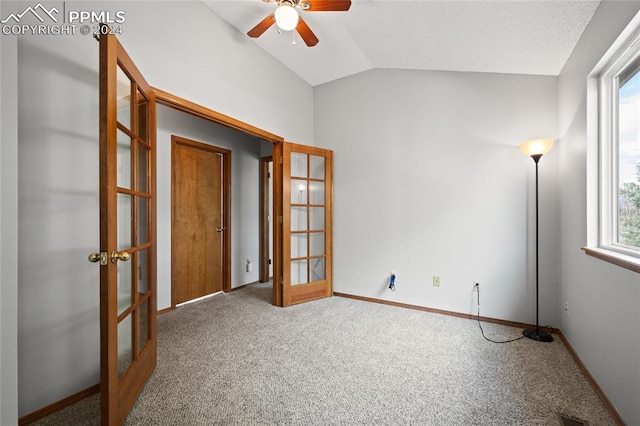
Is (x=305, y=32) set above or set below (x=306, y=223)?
above

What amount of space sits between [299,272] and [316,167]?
1.33 meters

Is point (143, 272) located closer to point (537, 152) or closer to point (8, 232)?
point (8, 232)

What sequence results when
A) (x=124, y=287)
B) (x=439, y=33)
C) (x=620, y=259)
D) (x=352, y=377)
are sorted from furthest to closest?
(x=439, y=33), (x=352, y=377), (x=124, y=287), (x=620, y=259)

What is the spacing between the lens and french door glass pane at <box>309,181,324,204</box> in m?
3.62

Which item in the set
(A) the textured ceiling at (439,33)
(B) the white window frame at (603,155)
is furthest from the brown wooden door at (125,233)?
(B) the white window frame at (603,155)

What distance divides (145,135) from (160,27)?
0.84 metres

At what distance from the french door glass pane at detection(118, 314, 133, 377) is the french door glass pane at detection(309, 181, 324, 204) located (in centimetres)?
236

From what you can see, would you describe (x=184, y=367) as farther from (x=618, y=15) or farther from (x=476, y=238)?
(x=618, y=15)

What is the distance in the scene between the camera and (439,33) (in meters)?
2.35

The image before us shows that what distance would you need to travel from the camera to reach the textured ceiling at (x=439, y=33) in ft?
6.36

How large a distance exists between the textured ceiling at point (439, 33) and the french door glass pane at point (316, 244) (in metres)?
2.06

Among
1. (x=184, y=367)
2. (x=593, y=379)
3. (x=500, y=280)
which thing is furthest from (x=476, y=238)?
(x=184, y=367)

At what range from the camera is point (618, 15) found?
→ 1.49m

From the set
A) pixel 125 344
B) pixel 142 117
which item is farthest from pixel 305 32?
pixel 125 344
